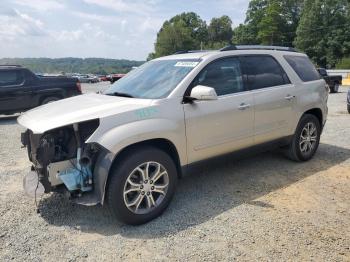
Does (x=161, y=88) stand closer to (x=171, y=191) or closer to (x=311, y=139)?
(x=171, y=191)

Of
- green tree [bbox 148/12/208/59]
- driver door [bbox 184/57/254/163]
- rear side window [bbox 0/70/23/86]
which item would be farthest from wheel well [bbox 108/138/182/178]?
green tree [bbox 148/12/208/59]

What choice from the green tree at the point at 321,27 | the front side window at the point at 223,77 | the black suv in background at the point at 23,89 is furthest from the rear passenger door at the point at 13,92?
the green tree at the point at 321,27

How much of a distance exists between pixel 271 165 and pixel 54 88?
320 inches

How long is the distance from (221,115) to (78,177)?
184cm

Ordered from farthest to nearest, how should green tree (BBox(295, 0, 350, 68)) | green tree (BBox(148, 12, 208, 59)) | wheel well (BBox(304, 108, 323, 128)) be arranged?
1. green tree (BBox(148, 12, 208, 59))
2. green tree (BBox(295, 0, 350, 68))
3. wheel well (BBox(304, 108, 323, 128))

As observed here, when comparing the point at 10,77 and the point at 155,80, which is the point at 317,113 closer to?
the point at 155,80

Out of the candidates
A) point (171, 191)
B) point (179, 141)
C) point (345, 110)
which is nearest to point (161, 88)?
point (179, 141)

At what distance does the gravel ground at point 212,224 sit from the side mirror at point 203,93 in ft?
3.02

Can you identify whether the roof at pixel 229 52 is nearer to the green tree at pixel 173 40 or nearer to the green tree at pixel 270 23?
the green tree at pixel 270 23

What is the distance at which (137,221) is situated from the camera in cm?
373

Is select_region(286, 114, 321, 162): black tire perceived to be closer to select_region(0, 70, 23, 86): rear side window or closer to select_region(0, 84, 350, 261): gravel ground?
select_region(0, 84, 350, 261): gravel ground

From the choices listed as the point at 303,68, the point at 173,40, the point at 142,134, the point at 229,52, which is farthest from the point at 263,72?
the point at 173,40

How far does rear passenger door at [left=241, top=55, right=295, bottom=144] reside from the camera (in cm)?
485

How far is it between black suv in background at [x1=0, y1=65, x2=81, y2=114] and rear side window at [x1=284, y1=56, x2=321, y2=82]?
8084 mm
